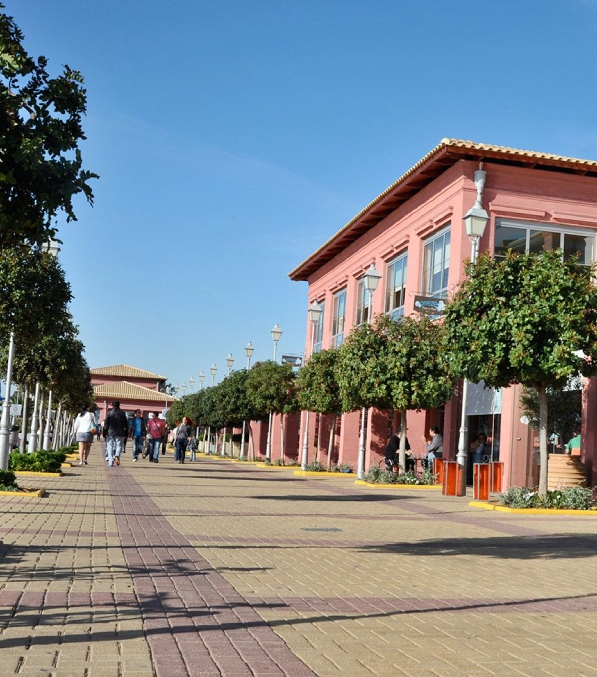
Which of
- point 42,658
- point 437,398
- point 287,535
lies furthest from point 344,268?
point 42,658

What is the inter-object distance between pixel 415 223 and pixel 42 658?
27.0 metres

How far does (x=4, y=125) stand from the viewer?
8.00 m

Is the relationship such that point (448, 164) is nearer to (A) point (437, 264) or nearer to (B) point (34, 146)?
(A) point (437, 264)

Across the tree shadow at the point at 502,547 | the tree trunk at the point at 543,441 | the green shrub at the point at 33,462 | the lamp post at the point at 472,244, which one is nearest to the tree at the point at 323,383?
the lamp post at the point at 472,244

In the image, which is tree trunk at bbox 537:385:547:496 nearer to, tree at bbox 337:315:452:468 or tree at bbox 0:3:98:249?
tree at bbox 337:315:452:468

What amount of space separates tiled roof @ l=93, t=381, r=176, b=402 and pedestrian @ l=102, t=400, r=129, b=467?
83226mm

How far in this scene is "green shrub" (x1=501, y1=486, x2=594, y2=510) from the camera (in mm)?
17188

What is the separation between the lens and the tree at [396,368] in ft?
79.3

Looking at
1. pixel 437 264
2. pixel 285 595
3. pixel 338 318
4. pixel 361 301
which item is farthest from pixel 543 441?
pixel 338 318

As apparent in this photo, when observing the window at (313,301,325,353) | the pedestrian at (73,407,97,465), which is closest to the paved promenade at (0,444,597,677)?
the pedestrian at (73,407,97,465)

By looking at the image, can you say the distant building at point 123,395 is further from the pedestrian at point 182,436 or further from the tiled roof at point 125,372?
the pedestrian at point 182,436

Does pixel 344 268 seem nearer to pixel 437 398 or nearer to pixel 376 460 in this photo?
pixel 376 460

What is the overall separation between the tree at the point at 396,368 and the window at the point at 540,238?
3771 mm

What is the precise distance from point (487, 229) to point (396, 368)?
572 cm
